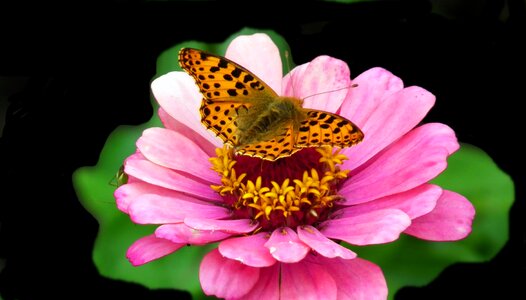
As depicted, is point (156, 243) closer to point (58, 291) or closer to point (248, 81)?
point (248, 81)

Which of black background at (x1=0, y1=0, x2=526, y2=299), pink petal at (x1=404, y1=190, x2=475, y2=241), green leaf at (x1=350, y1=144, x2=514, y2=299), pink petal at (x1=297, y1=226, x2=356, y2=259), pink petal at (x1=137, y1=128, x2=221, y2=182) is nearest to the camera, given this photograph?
pink petal at (x1=297, y1=226, x2=356, y2=259)

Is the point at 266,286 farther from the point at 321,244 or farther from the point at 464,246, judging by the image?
the point at 464,246

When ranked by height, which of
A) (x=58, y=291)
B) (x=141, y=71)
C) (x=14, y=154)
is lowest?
(x=58, y=291)

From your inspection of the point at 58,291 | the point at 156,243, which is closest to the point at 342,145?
the point at 156,243

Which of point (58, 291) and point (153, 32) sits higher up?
point (153, 32)

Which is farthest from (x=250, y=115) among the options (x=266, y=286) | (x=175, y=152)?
(x=266, y=286)

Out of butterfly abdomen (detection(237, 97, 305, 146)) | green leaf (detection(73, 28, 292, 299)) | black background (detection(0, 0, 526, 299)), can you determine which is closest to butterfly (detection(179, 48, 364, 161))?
butterfly abdomen (detection(237, 97, 305, 146))

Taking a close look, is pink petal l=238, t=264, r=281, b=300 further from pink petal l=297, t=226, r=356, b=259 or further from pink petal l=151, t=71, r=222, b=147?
pink petal l=151, t=71, r=222, b=147

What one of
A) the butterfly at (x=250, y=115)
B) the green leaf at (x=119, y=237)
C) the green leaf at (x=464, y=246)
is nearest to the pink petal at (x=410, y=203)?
the butterfly at (x=250, y=115)
